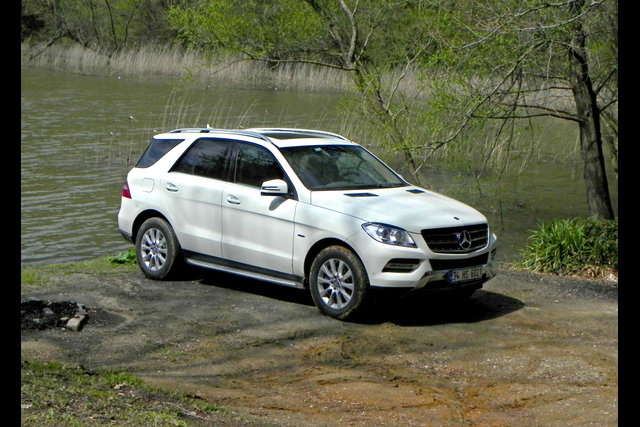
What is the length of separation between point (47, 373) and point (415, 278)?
364 cm

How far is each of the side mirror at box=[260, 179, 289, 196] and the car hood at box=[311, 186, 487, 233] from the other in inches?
12.6

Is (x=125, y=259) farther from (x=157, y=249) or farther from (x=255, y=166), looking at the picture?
(x=255, y=166)

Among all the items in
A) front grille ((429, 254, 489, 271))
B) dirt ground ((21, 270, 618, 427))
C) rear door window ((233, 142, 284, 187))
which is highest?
rear door window ((233, 142, 284, 187))

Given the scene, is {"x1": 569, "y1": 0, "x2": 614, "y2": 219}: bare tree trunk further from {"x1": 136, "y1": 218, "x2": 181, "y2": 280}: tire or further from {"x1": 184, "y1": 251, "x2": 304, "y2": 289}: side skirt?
{"x1": 136, "y1": 218, "x2": 181, "y2": 280}: tire

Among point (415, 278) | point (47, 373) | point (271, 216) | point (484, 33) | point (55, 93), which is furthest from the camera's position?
point (55, 93)

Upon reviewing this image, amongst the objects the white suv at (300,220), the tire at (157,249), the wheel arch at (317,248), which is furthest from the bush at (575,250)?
the tire at (157,249)

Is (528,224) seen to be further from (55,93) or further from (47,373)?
(55,93)

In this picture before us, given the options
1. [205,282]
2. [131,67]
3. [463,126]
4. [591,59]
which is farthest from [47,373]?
[131,67]

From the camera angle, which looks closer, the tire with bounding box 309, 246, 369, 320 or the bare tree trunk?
the tire with bounding box 309, 246, 369, 320

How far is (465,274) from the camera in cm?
883

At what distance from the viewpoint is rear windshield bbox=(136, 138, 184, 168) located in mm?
10633

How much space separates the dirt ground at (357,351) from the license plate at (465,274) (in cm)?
47

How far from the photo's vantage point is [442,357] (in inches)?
308

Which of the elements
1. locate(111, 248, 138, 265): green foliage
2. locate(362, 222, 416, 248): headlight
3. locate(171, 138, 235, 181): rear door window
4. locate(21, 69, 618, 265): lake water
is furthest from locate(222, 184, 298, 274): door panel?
locate(21, 69, 618, 265): lake water
